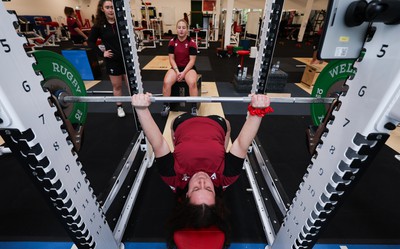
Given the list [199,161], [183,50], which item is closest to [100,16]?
[183,50]

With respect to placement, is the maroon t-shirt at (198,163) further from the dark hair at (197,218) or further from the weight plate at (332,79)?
the weight plate at (332,79)

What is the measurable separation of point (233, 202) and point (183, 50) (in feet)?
7.49

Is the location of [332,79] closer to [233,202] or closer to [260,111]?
[260,111]

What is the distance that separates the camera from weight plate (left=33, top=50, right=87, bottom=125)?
1160mm

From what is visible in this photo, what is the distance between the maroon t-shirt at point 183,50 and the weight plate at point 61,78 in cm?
190

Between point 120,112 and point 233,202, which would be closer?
point 233,202

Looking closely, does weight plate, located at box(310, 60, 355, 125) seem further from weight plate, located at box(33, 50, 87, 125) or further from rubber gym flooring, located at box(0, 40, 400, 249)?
weight plate, located at box(33, 50, 87, 125)

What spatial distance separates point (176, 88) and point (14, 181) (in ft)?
7.40

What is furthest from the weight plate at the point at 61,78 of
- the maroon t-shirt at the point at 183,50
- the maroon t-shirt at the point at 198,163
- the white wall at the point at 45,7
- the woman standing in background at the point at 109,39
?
the white wall at the point at 45,7

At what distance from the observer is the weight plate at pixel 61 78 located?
1160 millimetres

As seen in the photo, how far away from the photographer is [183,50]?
3092mm

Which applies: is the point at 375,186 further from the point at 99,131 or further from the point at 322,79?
the point at 99,131

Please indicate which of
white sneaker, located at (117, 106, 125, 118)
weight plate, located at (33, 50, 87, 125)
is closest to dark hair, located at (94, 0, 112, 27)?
white sneaker, located at (117, 106, 125, 118)

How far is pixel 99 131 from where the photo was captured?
2840 mm
